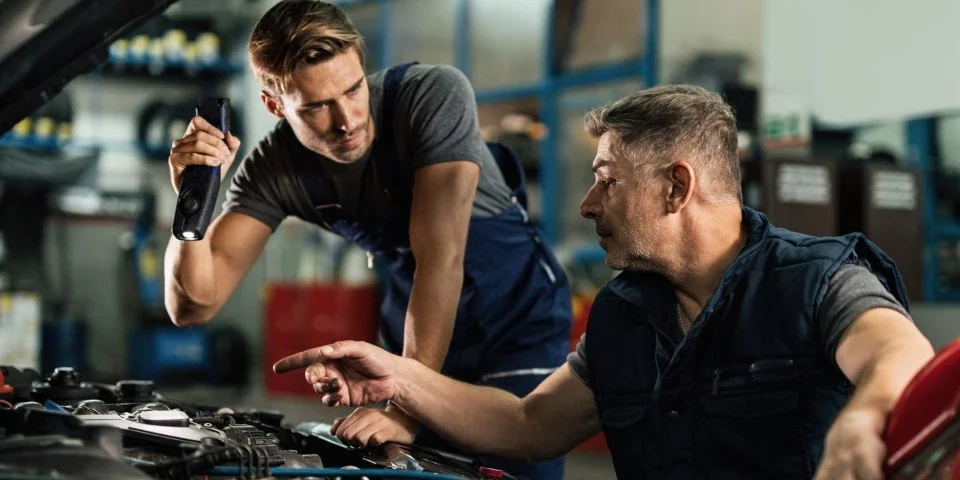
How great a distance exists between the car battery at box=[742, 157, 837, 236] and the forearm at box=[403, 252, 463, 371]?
324cm

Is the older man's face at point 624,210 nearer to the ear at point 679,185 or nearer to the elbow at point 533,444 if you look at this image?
the ear at point 679,185

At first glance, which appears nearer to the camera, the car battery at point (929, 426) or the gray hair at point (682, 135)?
the car battery at point (929, 426)

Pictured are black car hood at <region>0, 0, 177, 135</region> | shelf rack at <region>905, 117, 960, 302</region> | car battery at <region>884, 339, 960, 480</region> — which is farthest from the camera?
shelf rack at <region>905, 117, 960, 302</region>

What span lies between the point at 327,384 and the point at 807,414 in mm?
718

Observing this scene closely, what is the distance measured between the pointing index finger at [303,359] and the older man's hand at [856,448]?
31.7 inches

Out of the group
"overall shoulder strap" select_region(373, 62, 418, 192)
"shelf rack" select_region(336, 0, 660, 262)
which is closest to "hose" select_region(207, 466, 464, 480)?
"overall shoulder strap" select_region(373, 62, 418, 192)

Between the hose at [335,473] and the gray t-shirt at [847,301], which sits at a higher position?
the gray t-shirt at [847,301]

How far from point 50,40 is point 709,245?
949 millimetres

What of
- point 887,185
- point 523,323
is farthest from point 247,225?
point 887,185

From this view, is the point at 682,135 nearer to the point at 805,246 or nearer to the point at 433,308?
the point at 805,246

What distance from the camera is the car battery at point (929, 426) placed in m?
0.93

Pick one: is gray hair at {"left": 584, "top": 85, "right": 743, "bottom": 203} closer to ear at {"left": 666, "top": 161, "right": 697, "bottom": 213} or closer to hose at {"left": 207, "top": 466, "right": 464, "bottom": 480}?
ear at {"left": 666, "top": 161, "right": 697, "bottom": 213}

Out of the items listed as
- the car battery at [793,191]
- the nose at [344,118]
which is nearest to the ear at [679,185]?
the nose at [344,118]

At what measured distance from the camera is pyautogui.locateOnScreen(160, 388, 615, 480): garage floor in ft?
17.5
